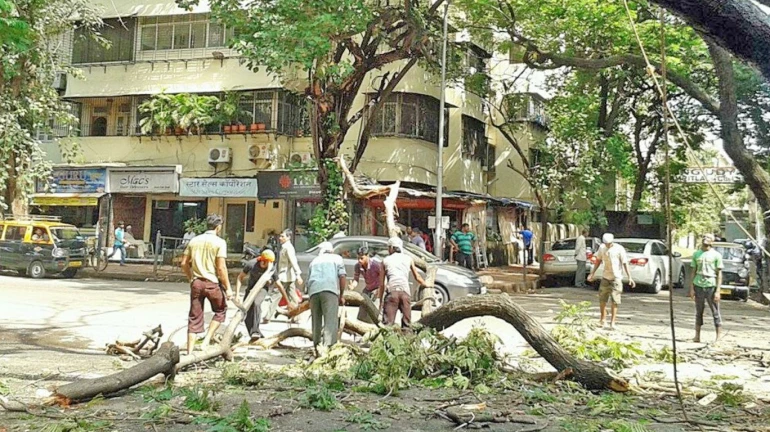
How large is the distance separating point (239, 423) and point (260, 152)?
761 inches

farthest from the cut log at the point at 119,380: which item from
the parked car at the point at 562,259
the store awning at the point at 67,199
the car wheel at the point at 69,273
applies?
the store awning at the point at 67,199

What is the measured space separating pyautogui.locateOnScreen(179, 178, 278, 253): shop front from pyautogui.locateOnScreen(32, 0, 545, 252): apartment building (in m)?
0.04

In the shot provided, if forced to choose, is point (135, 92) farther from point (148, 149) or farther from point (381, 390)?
point (381, 390)

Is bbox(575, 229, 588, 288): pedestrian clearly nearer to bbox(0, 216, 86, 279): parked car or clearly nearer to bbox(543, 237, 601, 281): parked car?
bbox(543, 237, 601, 281): parked car

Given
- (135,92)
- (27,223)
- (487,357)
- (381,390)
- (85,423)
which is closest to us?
(85,423)

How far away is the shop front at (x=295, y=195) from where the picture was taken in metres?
22.5

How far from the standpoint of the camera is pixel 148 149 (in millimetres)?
26125

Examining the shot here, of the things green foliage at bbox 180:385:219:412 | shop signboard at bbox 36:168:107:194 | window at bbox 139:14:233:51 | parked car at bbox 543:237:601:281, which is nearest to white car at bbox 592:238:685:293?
parked car at bbox 543:237:601:281

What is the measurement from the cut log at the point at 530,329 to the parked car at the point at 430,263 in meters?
5.04

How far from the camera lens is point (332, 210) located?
720 inches

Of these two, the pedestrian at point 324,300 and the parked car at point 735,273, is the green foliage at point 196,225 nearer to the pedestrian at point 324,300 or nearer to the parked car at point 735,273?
the pedestrian at point 324,300

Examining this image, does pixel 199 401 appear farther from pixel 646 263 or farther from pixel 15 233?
pixel 15 233

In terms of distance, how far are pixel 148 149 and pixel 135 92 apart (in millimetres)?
2194

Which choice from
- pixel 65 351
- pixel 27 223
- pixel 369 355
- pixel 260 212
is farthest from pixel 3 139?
pixel 369 355
